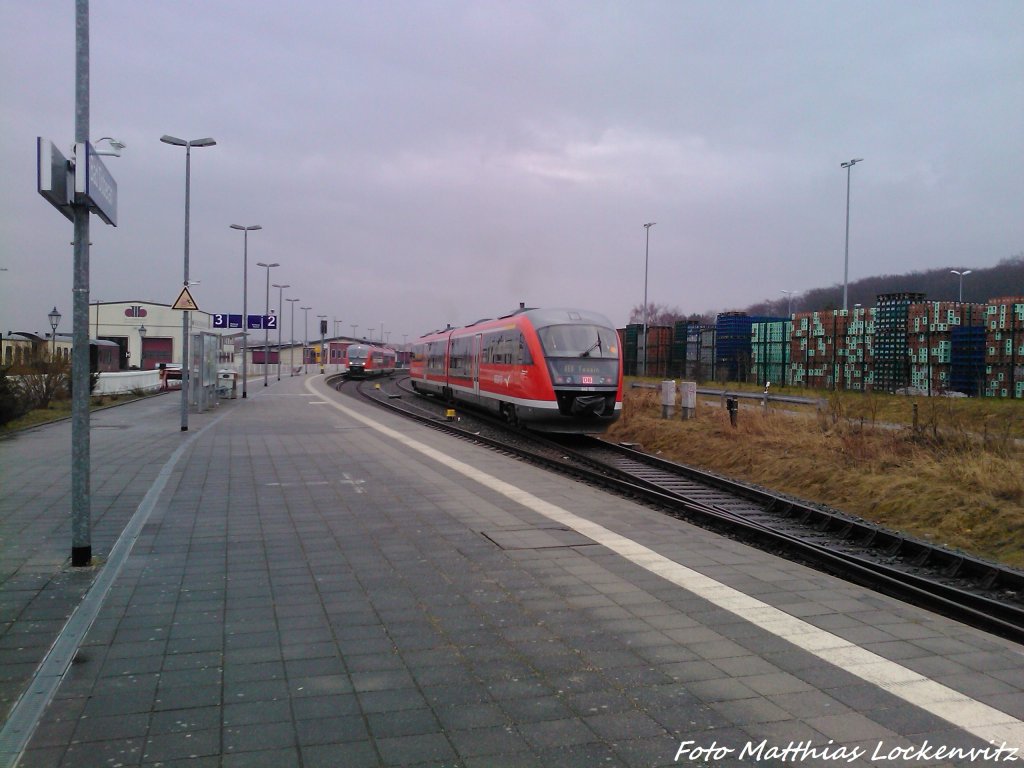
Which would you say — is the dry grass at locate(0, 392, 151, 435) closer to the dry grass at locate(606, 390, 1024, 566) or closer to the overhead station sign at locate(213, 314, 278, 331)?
the overhead station sign at locate(213, 314, 278, 331)

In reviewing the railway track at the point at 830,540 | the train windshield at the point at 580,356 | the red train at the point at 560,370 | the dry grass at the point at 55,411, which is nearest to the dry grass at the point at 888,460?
the railway track at the point at 830,540

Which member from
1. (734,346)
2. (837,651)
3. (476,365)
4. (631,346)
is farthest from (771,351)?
(837,651)

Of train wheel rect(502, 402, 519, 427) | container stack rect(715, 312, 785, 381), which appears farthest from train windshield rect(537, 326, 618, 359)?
container stack rect(715, 312, 785, 381)

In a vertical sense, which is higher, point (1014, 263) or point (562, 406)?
point (1014, 263)

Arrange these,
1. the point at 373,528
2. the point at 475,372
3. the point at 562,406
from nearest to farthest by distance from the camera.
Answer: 1. the point at 373,528
2. the point at 562,406
3. the point at 475,372

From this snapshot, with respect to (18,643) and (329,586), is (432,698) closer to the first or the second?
(329,586)

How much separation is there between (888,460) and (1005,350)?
10.7m

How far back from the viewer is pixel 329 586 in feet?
19.9

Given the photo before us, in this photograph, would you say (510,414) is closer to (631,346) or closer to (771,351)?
(771,351)

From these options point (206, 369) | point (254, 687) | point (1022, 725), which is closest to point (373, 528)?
point (254, 687)

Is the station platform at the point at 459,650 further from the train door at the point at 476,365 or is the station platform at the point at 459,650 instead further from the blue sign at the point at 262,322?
the blue sign at the point at 262,322

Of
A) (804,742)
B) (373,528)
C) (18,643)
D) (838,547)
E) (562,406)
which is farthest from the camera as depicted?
(562,406)

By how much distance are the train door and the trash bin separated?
38.6 feet

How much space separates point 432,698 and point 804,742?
70.2 inches
